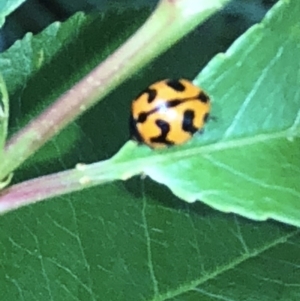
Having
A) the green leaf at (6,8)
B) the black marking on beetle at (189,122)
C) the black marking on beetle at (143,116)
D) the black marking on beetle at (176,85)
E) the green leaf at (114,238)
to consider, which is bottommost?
the green leaf at (114,238)

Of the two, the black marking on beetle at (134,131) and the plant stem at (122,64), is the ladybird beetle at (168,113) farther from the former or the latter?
the plant stem at (122,64)

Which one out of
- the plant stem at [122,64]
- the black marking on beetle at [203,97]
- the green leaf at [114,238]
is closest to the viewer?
the plant stem at [122,64]

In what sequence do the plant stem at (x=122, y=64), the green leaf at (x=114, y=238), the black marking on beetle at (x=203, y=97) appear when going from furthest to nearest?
1. the green leaf at (x=114, y=238)
2. the black marking on beetle at (x=203, y=97)
3. the plant stem at (x=122, y=64)

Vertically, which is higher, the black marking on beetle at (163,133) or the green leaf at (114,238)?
the black marking on beetle at (163,133)

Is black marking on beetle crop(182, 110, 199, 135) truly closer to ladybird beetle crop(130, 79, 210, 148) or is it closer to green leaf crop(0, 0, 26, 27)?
ladybird beetle crop(130, 79, 210, 148)

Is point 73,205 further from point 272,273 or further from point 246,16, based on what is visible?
point 246,16

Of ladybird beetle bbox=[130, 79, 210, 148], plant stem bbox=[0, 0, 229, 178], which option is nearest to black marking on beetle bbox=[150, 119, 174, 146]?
ladybird beetle bbox=[130, 79, 210, 148]

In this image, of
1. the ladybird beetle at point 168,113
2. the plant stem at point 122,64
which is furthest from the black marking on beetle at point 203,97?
the plant stem at point 122,64

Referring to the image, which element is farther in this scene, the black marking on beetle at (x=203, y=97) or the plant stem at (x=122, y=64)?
the black marking on beetle at (x=203, y=97)

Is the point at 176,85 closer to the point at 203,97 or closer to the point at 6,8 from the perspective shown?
the point at 203,97
